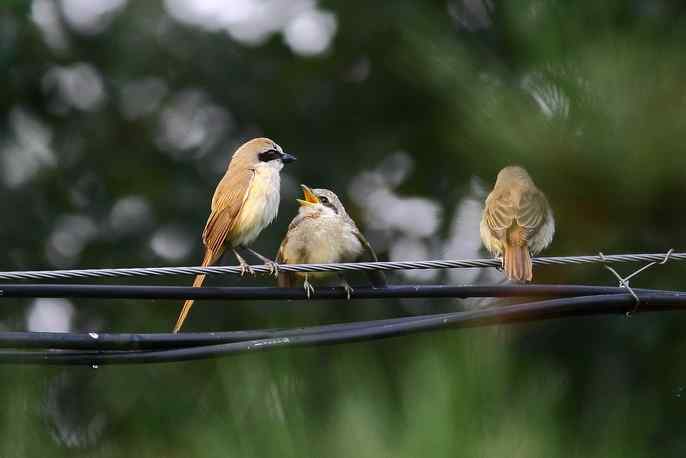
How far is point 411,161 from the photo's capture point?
12148 mm

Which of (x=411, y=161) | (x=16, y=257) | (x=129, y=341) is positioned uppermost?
(x=411, y=161)

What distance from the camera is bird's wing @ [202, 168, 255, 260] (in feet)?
23.9

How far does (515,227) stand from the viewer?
7566 millimetres

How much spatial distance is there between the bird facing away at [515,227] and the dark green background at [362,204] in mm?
223

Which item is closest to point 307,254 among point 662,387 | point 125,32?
point 662,387

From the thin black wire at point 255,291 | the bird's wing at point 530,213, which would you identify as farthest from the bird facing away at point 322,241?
the thin black wire at point 255,291

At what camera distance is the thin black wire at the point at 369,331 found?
4.79m

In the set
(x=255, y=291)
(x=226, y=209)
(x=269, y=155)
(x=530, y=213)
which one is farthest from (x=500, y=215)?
(x=255, y=291)

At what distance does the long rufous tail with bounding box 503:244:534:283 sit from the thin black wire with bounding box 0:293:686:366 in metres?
2.03

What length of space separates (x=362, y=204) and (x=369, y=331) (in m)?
6.93

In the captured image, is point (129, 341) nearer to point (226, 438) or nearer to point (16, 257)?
point (226, 438)

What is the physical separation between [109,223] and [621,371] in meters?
5.26

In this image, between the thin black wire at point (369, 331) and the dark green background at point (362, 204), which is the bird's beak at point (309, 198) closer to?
the dark green background at point (362, 204)

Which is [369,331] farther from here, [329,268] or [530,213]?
[530,213]
